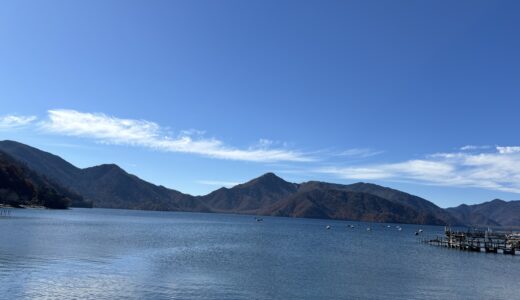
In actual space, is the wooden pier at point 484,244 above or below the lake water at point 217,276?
above

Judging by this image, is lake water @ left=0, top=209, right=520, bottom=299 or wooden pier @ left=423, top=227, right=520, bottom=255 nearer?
lake water @ left=0, top=209, right=520, bottom=299

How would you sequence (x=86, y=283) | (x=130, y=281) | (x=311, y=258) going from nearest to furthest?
(x=86, y=283), (x=130, y=281), (x=311, y=258)

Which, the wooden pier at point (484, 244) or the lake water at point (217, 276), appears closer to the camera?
the lake water at point (217, 276)

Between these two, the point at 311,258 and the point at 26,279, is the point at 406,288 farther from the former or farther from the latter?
the point at 26,279

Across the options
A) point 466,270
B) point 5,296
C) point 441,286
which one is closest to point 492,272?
point 466,270

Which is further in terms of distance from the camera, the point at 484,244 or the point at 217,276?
the point at 484,244

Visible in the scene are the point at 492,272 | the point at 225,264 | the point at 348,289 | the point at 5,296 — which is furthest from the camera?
the point at 492,272

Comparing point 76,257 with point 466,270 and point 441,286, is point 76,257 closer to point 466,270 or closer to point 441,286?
point 441,286

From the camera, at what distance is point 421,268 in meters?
65.1

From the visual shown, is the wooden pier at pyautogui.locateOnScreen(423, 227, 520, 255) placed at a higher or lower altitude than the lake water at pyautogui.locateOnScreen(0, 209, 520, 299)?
higher

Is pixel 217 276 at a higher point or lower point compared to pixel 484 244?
lower

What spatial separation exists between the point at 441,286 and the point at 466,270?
19.4m

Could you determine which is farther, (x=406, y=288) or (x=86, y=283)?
(x=406, y=288)

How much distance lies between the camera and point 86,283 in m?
37.2
